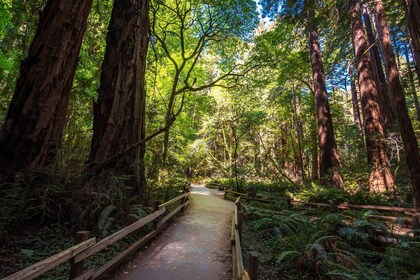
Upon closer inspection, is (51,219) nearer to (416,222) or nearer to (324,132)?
(416,222)

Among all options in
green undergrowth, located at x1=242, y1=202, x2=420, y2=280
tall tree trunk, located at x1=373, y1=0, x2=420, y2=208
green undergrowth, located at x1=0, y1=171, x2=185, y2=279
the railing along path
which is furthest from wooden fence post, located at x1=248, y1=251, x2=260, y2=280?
tall tree trunk, located at x1=373, y1=0, x2=420, y2=208

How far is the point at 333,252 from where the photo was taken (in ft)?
18.4

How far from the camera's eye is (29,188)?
4.58 meters

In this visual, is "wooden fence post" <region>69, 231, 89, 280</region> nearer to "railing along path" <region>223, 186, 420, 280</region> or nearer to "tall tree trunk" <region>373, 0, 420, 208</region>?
"railing along path" <region>223, 186, 420, 280</region>

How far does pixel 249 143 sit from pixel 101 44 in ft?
55.9

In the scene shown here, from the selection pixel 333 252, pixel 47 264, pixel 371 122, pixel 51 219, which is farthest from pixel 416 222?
pixel 51 219

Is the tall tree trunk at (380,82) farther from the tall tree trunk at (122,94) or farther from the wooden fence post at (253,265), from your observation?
the wooden fence post at (253,265)

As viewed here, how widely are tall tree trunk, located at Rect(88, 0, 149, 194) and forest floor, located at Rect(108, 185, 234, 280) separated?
6.45ft

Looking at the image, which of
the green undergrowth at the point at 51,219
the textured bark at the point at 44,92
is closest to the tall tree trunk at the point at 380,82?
the green undergrowth at the point at 51,219

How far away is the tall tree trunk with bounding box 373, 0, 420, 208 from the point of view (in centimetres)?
641

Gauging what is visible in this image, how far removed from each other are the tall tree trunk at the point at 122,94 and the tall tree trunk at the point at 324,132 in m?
10.2

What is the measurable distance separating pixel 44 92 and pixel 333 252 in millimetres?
7385

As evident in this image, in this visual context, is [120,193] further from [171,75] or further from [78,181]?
[171,75]

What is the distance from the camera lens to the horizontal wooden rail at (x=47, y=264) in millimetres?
2201
